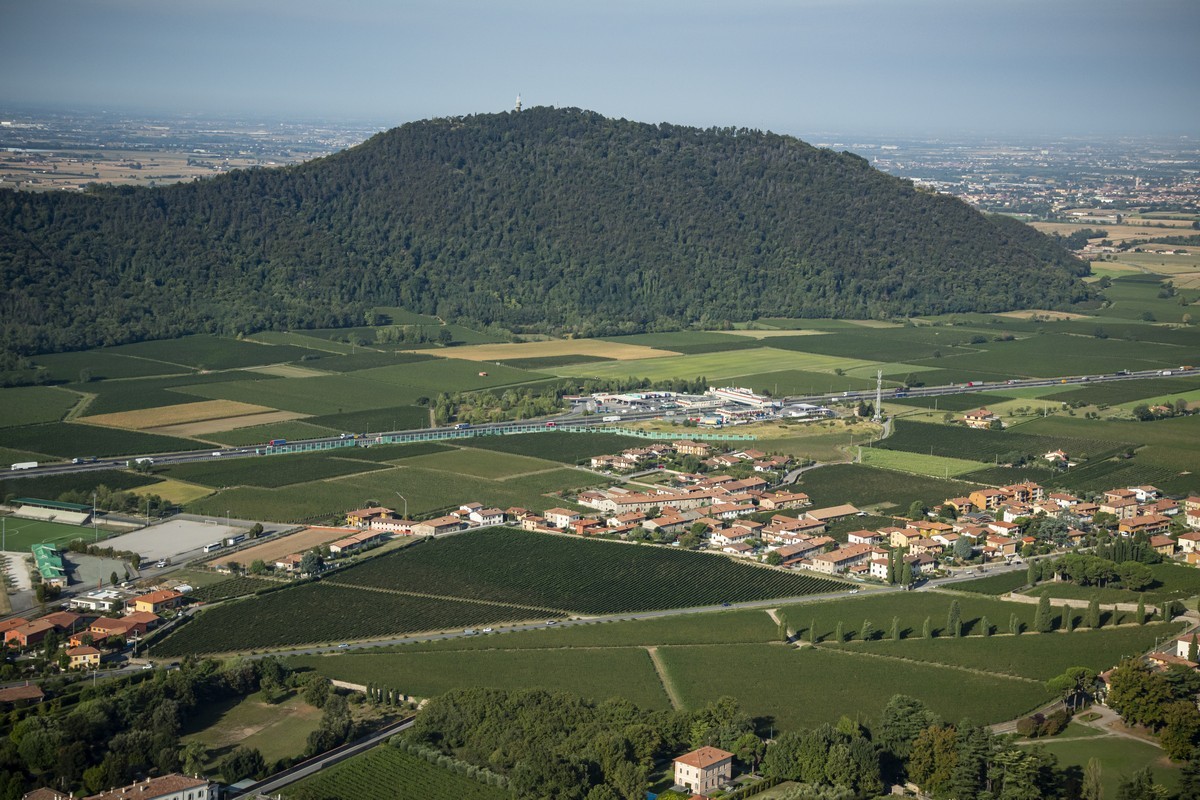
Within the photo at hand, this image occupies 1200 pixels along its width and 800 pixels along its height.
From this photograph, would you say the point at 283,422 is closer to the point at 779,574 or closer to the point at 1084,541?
the point at 779,574

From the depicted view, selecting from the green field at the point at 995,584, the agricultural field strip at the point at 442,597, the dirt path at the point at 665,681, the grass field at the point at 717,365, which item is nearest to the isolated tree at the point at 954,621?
the green field at the point at 995,584

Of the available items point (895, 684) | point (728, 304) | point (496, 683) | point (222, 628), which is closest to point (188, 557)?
point (222, 628)

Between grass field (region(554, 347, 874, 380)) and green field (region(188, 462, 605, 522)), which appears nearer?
green field (region(188, 462, 605, 522))

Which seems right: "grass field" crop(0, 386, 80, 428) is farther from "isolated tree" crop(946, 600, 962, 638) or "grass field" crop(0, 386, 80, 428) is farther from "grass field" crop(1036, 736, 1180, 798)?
"grass field" crop(1036, 736, 1180, 798)

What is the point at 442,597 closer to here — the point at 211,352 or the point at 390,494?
the point at 390,494

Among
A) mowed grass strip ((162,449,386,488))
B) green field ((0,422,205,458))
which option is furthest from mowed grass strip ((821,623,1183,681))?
green field ((0,422,205,458))

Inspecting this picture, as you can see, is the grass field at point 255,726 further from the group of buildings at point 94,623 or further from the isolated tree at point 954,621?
the isolated tree at point 954,621
